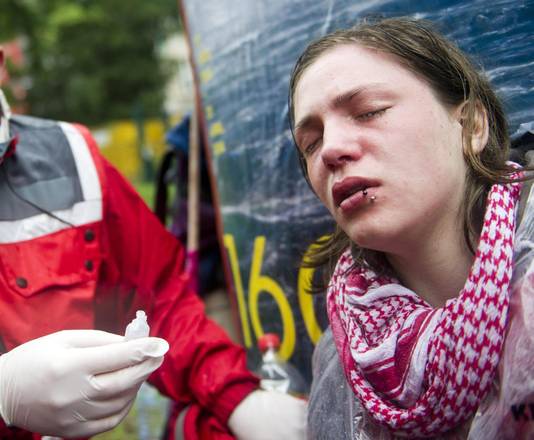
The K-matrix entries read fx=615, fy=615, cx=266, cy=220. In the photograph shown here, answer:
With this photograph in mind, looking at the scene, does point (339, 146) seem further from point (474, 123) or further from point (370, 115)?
point (474, 123)

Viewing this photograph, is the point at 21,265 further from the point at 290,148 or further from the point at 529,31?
the point at 529,31

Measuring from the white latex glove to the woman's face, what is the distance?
662 millimetres

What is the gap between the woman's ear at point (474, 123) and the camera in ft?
4.21

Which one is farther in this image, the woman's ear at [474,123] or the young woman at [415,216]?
the woman's ear at [474,123]

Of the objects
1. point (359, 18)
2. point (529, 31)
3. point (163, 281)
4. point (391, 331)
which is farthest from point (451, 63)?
point (163, 281)

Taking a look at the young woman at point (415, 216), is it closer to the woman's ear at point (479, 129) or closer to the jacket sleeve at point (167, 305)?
the woman's ear at point (479, 129)

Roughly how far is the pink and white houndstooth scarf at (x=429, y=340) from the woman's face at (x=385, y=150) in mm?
118

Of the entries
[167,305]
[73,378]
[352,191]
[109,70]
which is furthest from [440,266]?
[109,70]

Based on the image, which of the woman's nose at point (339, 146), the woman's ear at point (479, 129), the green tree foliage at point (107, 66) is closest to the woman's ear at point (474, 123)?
the woman's ear at point (479, 129)

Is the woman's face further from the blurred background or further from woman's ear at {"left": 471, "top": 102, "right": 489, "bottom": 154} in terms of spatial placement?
the blurred background

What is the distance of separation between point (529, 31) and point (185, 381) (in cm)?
134

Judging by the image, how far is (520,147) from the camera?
53.4 inches

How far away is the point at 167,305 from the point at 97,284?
0.75ft

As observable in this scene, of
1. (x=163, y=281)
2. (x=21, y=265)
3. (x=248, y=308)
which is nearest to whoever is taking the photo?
(x=21, y=265)
